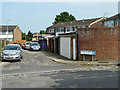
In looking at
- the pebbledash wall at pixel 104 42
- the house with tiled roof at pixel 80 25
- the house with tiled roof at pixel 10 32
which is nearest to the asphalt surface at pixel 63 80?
the pebbledash wall at pixel 104 42

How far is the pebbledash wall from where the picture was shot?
15094 mm

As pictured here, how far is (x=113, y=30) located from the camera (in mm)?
15133

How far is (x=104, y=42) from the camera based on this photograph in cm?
1520

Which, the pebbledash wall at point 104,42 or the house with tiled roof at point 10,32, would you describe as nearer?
the pebbledash wall at point 104,42

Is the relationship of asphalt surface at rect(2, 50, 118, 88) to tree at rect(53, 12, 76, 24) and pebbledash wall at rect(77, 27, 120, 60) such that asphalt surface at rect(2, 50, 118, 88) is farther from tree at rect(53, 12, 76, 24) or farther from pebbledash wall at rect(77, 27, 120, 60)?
tree at rect(53, 12, 76, 24)

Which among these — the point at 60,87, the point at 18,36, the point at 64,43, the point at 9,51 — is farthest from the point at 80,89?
the point at 18,36

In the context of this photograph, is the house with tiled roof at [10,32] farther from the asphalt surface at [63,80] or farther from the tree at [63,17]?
the asphalt surface at [63,80]

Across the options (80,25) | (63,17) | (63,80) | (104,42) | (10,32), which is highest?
(63,17)

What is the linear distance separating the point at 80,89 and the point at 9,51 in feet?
34.8

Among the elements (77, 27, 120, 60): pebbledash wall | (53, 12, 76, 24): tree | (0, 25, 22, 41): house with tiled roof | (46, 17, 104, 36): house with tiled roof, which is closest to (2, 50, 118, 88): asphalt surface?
(77, 27, 120, 60): pebbledash wall

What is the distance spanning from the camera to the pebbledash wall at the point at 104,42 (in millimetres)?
15094

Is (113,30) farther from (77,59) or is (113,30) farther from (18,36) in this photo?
(18,36)

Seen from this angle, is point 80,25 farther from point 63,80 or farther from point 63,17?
point 63,80

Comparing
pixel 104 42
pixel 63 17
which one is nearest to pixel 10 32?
pixel 63 17
